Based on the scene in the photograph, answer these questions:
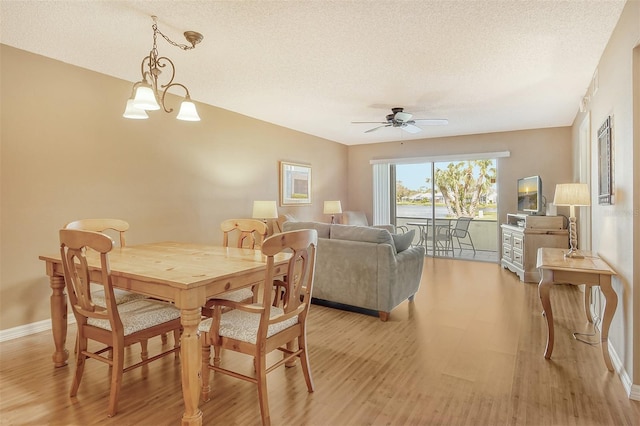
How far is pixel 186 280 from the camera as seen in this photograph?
5.65 ft

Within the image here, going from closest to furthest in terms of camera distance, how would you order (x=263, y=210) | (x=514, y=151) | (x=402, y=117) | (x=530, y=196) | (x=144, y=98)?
(x=144, y=98) < (x=402, y=117) < (x=263, y=210) < (x=530, y=196) < (x=514, y=151)

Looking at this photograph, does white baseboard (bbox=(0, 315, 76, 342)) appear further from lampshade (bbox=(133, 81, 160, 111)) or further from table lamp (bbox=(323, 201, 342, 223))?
table lamp (bbox=(323, 201, 342, 223))

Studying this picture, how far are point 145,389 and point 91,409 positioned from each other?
11.4 inches

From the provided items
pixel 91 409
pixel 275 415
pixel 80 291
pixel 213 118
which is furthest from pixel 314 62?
pixel 91 409

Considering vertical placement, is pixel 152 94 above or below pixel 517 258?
above

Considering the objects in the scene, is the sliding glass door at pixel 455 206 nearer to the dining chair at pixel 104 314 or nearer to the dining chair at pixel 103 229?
the dining chair at pixel 103 229

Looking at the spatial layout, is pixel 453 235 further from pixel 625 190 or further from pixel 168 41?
pixel 168 41

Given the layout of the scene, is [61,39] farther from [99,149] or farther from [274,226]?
[274,226]

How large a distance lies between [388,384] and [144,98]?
7.73 ft

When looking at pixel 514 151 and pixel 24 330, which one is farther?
pixel 514 151

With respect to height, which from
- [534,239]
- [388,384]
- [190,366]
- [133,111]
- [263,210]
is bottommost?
[388,384]

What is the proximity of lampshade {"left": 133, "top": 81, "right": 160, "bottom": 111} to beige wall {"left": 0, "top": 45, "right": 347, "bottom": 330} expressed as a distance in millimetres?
1545

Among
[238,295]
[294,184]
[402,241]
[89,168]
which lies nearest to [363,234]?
[402,241]

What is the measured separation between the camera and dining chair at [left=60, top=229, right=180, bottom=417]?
184cm
